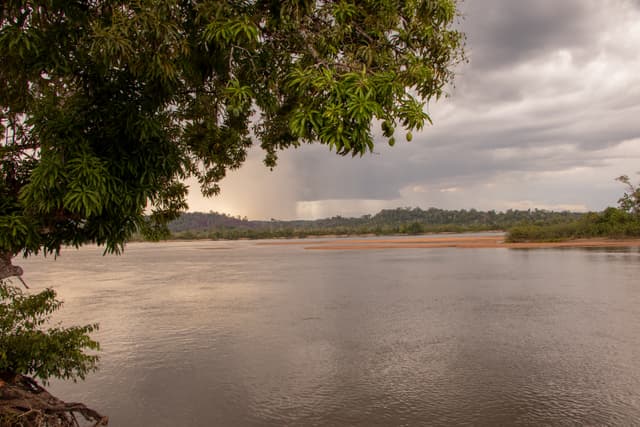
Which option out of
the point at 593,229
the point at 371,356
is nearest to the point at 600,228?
the point at 593,229

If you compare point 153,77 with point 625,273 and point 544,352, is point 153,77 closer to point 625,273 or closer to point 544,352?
point 544,352

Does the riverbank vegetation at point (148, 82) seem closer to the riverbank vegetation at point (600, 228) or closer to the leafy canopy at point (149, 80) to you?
the leafy canopy at point (149, 80)

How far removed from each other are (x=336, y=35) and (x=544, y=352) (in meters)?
10.2

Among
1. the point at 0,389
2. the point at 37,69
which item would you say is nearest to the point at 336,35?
the point at 37,69

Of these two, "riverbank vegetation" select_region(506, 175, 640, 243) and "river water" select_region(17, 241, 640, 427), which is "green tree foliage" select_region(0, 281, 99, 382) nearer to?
"river water" select_region(17, 241, 640, 427)

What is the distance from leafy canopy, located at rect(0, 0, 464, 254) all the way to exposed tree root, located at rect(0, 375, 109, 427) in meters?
2.37

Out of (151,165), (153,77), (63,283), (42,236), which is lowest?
(63,283)

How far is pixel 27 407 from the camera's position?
5980 mm

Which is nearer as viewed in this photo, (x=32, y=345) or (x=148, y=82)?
(x=148, y=82)

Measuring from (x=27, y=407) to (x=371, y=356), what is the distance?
25.5 ft

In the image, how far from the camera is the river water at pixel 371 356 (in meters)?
8.24

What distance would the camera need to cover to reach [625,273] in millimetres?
25312

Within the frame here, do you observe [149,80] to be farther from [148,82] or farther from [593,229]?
[593,229]

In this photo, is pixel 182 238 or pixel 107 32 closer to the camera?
pixel 107 32
